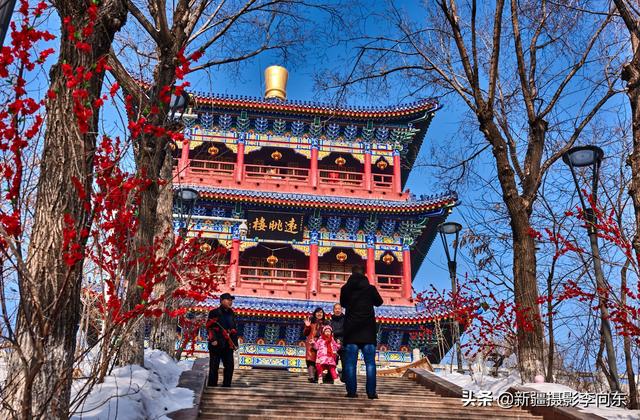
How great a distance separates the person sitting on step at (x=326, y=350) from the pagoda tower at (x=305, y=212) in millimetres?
9043

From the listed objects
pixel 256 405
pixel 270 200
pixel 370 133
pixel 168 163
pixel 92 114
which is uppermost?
pixel 370 133

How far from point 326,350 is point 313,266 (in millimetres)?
11606

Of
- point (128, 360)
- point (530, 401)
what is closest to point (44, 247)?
point (128, 360)

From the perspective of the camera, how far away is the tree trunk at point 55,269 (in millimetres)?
2877

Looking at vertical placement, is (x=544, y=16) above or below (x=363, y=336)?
above

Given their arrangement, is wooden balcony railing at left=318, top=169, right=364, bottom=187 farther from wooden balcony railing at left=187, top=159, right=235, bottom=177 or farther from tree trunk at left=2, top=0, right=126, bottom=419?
tree trunk at left=2, top=0, right=126, bottom=419

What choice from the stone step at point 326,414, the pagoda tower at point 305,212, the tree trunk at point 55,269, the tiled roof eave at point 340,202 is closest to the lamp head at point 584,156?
the stone step at point 326,414

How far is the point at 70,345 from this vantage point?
3.10 m

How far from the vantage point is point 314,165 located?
20906 mm

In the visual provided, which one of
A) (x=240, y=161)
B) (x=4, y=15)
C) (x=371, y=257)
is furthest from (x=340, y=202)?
(x=4, y=15)

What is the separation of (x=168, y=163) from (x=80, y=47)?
192 inches

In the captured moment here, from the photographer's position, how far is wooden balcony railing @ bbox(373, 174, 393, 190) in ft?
67.8

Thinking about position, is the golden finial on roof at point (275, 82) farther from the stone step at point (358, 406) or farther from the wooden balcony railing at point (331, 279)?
the stone step at point (358, 406)

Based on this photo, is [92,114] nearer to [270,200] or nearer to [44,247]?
[44,247]
